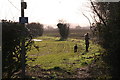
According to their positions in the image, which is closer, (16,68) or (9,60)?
(9,60)

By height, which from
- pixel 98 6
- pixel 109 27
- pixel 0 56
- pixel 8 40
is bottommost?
pixel 0 56

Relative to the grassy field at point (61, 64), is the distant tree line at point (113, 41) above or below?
above

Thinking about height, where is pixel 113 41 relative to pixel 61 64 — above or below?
above

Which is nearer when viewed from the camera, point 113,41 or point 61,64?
point 113,41

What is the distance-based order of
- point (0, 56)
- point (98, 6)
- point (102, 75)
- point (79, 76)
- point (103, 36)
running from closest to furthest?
point (0, 56) → point (103, 36) → point (102, 75) → point (79, 76) → point (98, 6)

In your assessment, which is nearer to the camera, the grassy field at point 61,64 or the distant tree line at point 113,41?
the distant tree line at point 113,41

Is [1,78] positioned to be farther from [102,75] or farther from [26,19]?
[102,75]

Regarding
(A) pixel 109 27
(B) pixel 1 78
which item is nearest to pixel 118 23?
(A) pixel 109 27

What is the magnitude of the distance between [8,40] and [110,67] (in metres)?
3.81

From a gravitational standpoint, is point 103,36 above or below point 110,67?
above

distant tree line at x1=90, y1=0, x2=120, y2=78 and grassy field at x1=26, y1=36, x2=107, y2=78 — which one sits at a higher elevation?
distant tree line at x1=90, y1=0, x2=120, y2=78

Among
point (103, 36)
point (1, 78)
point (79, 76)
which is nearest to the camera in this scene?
point (1, 78)

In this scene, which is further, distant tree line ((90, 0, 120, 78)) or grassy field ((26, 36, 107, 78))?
grassy field ((26, 36, 107, 78))

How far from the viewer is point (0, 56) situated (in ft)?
20.0
